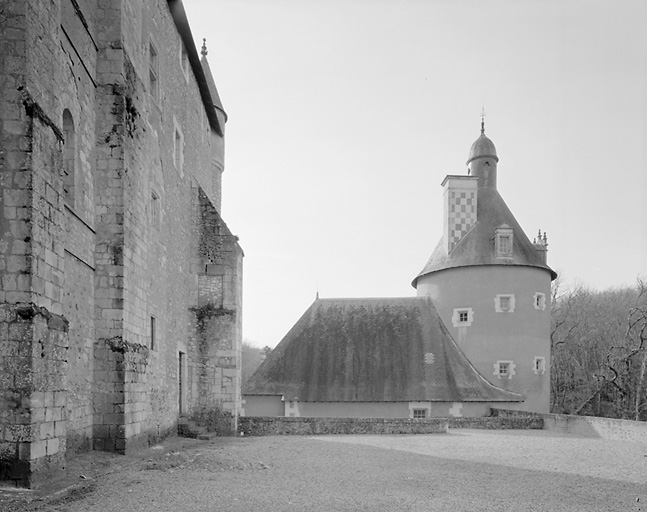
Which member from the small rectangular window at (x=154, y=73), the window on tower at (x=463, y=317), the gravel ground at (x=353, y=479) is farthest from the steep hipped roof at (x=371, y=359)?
the small rectangular window at (x=154, y=73)

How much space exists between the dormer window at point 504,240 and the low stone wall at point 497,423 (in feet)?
24.4

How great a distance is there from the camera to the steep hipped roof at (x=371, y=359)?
2034 centimetres

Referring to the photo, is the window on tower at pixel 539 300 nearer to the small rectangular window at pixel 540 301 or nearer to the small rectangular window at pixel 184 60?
the small rectangular window at pixel 540 301

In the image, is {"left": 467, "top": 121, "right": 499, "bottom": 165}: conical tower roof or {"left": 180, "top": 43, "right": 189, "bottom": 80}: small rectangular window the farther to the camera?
{"left": 467, "top": 121, "right": 499, "bottom": 165}: conical tower roof

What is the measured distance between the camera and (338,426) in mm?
15422

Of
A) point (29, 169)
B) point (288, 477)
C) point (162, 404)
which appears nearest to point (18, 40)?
point (29, 169)

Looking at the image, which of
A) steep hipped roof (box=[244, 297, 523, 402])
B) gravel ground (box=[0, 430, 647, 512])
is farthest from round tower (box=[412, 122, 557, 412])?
gravel ground (box=[0, 430, 647, 512])

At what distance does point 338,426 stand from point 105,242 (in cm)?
812

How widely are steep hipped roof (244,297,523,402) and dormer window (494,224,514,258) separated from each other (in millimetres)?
3310

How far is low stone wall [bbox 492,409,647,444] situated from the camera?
13775 mm

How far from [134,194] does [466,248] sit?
52.6 ft

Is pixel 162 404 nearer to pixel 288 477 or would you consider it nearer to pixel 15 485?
pixel 288 477

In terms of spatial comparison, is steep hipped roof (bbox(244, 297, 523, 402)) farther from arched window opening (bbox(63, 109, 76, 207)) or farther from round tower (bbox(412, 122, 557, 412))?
arched window opening (bbox(63, 109, 76, 207))

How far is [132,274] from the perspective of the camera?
10.2m
